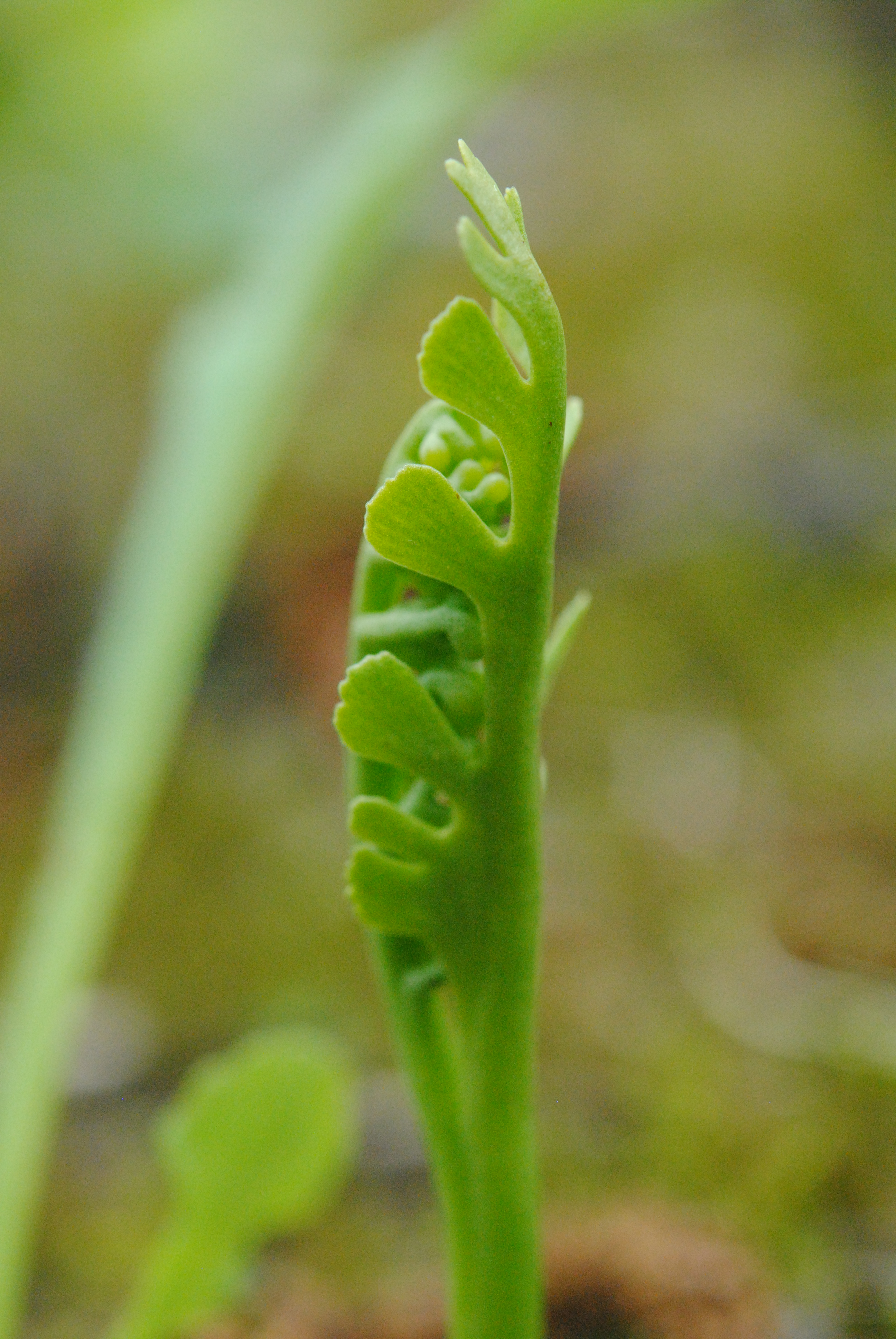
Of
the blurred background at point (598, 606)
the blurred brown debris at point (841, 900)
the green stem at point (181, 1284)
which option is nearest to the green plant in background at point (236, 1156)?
the green stem at point (181, 1284)

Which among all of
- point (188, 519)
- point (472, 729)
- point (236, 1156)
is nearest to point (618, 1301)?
point (236, 1156)

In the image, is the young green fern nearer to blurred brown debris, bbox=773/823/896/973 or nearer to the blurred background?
the blurred background

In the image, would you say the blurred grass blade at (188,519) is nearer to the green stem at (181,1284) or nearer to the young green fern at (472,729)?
the green stem at (181,1284)

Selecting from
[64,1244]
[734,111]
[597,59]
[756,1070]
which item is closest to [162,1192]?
[64,1244]

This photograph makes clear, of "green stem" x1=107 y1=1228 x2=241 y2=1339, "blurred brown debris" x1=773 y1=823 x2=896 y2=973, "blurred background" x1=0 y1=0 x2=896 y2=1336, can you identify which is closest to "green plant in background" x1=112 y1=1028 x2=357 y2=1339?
"green stem" x1=107 y1=1228 x2=241 y2=1339

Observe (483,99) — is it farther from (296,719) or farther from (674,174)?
(674,174)

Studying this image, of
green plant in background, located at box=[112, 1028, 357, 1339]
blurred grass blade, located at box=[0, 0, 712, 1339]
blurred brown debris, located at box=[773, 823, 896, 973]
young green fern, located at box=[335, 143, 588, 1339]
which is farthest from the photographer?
blurred brown debris, located at box=[773, 823, 896, 973]

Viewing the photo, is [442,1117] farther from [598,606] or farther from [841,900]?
[598,606]
